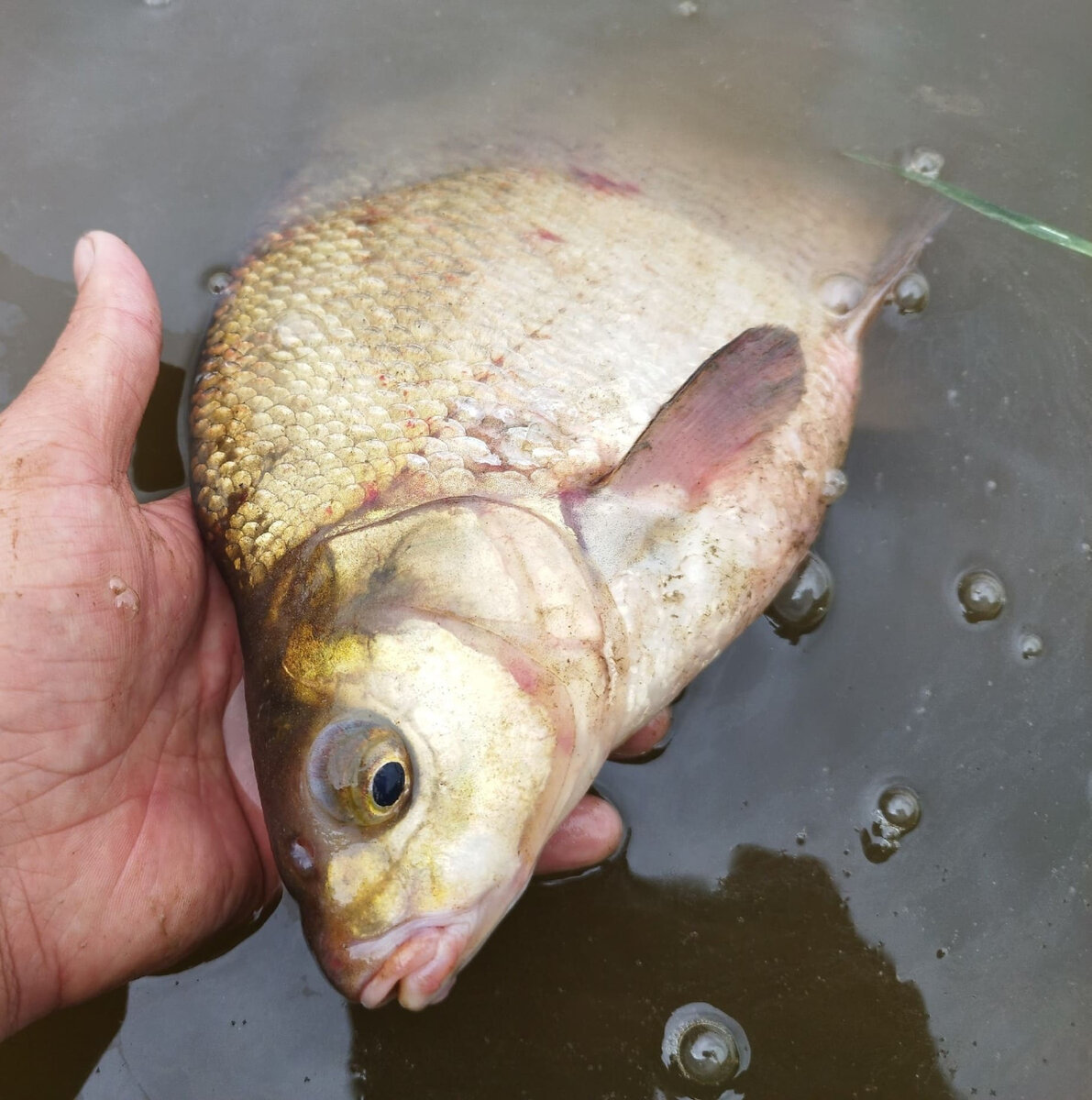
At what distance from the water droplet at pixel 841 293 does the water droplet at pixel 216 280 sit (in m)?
1.91

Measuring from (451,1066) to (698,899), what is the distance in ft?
2.53

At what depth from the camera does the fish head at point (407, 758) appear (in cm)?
171

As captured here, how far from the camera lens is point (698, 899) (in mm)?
2449

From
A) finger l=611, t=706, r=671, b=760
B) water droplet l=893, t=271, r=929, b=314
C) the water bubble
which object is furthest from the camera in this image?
water droplet l=893, t=271, r=929, b=314

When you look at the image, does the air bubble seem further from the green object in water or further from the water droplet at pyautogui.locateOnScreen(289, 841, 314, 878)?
the green object in water

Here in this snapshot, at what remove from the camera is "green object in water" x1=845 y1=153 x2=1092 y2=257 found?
2.74 m

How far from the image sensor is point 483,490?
2.03 m

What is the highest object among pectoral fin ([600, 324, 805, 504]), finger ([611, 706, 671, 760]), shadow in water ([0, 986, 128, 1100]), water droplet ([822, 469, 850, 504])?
pectoral fin ([600, 324, 805, 504])

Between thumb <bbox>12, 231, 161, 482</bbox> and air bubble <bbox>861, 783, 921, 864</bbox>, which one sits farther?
air bubble <bbox>861, 783, 921, 864</bbox>

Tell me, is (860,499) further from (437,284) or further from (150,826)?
(150,826)

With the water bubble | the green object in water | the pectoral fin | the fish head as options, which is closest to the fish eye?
the fish head

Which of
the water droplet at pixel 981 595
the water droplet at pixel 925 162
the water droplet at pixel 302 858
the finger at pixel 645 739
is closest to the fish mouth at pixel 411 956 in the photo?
the water droplet at pixel 302 858

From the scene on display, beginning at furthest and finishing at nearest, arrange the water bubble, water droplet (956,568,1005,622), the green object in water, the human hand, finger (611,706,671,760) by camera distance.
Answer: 1. the green object in water
2. water droplet (956,568,1005,622)
3. finger (611,706,671,760)
4. the water bubble
5. the human hand

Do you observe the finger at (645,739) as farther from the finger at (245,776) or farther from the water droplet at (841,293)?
the water droplet at (841,293)
